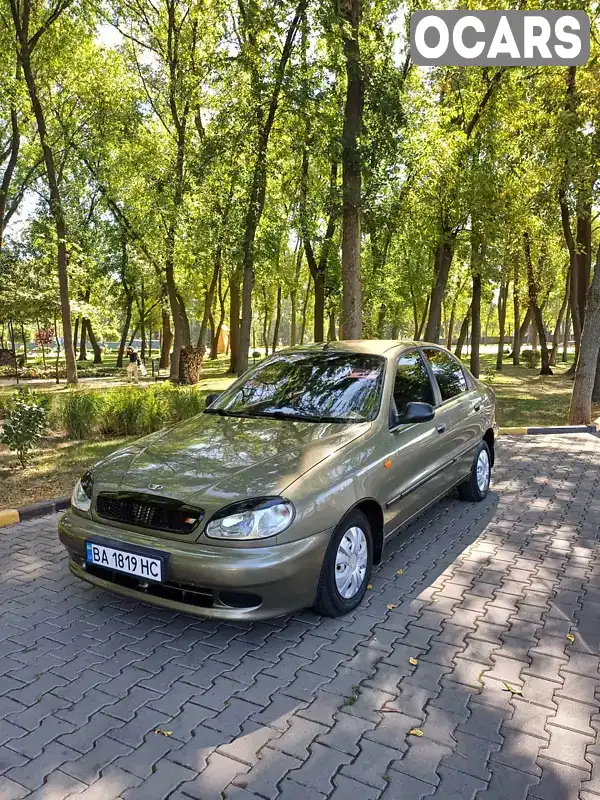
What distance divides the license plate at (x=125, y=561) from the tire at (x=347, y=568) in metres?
0.95

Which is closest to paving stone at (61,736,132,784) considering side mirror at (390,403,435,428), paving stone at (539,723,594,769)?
paving stone at (539,723,594,769)

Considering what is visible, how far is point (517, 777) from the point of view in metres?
2.35

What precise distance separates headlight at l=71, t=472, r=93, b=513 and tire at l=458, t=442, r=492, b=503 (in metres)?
3.72

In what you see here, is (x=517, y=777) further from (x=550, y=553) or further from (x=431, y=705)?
Result: (x=550, y=553)

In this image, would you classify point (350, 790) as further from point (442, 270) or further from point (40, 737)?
point (442, 270)

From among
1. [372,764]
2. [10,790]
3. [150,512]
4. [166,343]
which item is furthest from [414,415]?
[166,343]

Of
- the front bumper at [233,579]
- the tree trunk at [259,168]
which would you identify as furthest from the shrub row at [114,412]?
the front bumper at [233,579]

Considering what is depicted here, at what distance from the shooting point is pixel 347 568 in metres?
3.62

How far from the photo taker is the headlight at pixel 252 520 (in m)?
3.12

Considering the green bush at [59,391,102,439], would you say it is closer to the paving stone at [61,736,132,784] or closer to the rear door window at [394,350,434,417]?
the rear door window at [394,350,434,417]

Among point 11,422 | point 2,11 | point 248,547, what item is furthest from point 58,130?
point 248,547

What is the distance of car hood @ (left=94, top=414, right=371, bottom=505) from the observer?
3283 mm

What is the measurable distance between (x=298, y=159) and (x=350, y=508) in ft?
40.5

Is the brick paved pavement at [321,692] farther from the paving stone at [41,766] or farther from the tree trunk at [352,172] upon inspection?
the tree trunk at [352,172]
